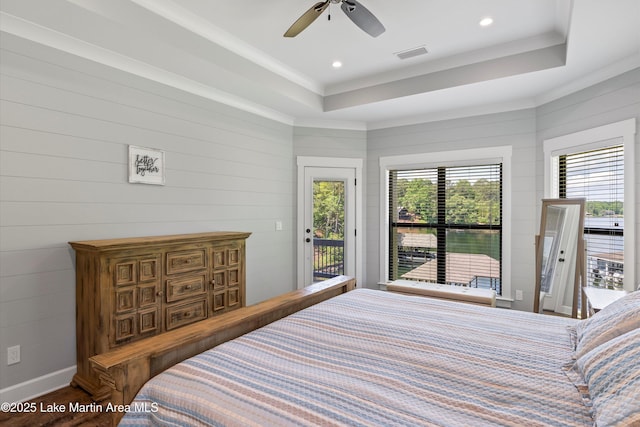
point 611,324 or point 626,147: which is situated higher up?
point 626,147

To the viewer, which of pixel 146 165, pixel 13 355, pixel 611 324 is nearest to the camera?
pixel 611 324

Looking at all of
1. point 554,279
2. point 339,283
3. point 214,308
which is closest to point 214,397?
point 339,283

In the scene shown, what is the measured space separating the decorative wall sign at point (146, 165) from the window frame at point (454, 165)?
2.91 m

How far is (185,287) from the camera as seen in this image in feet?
9.73

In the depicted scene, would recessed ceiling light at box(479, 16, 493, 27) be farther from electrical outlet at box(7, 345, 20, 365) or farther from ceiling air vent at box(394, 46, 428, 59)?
electrical outlet at box(7, 345, 20, 365)

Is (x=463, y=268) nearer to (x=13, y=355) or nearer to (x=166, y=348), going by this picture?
(x=166, y=348)

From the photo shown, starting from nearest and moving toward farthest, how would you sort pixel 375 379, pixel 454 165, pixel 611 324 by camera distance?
1. pixel 375 379
2. pixel 611 324
3. pixel 454 165

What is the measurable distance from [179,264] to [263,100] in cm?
213

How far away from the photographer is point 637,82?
9.36 feet

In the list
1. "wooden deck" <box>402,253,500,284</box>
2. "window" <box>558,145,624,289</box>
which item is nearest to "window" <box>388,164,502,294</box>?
"wooden deck" <box>402,253,500,284</box>

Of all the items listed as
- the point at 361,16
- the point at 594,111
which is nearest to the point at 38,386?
the point at 361,16

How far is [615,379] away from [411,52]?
3.15m

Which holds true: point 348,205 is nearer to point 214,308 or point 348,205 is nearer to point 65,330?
point 214,308

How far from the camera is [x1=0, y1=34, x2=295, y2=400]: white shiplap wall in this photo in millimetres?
2385
